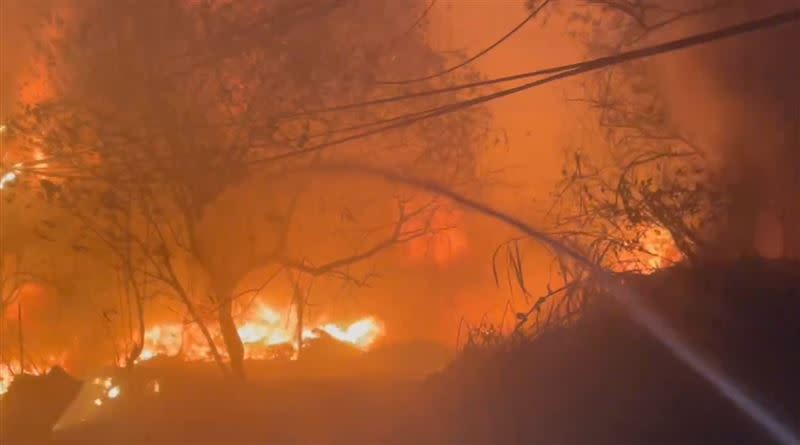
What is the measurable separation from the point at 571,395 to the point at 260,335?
20.8 feet

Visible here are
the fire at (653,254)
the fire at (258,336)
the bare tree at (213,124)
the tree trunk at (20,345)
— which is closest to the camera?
the fire at (653,254)

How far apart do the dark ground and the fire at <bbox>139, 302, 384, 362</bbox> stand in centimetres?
170

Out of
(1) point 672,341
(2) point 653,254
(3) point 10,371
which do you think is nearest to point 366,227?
(2) point 653,254

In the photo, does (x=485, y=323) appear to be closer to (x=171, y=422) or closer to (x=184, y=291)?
(x=171, y=422)

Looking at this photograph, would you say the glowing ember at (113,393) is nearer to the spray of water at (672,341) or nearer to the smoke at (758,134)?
the spray of water at (672,341)

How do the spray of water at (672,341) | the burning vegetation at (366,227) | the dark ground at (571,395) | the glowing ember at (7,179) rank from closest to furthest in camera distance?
the spray of water at (672,341) < the dark ground at (571,395) < the burning vegetation at (366,227) < the glowing ember at (7,179)

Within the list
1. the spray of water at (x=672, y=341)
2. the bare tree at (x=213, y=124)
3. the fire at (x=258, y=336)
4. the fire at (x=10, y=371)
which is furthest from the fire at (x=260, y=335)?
the spray of water at (x=672, y=341)

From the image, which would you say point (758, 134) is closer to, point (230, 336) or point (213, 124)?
point (213, 124)

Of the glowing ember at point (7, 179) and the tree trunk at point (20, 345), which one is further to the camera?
the tree trunk at point (20, 345)

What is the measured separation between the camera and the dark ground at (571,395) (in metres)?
5.86

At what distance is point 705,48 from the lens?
9.55 metres

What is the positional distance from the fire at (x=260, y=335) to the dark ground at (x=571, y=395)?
1702mm

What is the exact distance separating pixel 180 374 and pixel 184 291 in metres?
0.95

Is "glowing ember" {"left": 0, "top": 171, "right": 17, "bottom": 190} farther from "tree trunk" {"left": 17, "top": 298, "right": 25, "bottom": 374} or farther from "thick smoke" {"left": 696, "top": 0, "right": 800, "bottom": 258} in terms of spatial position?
"thick smoke" {"left": 696, "top": 0, "right": 800, "bottom": 258}
